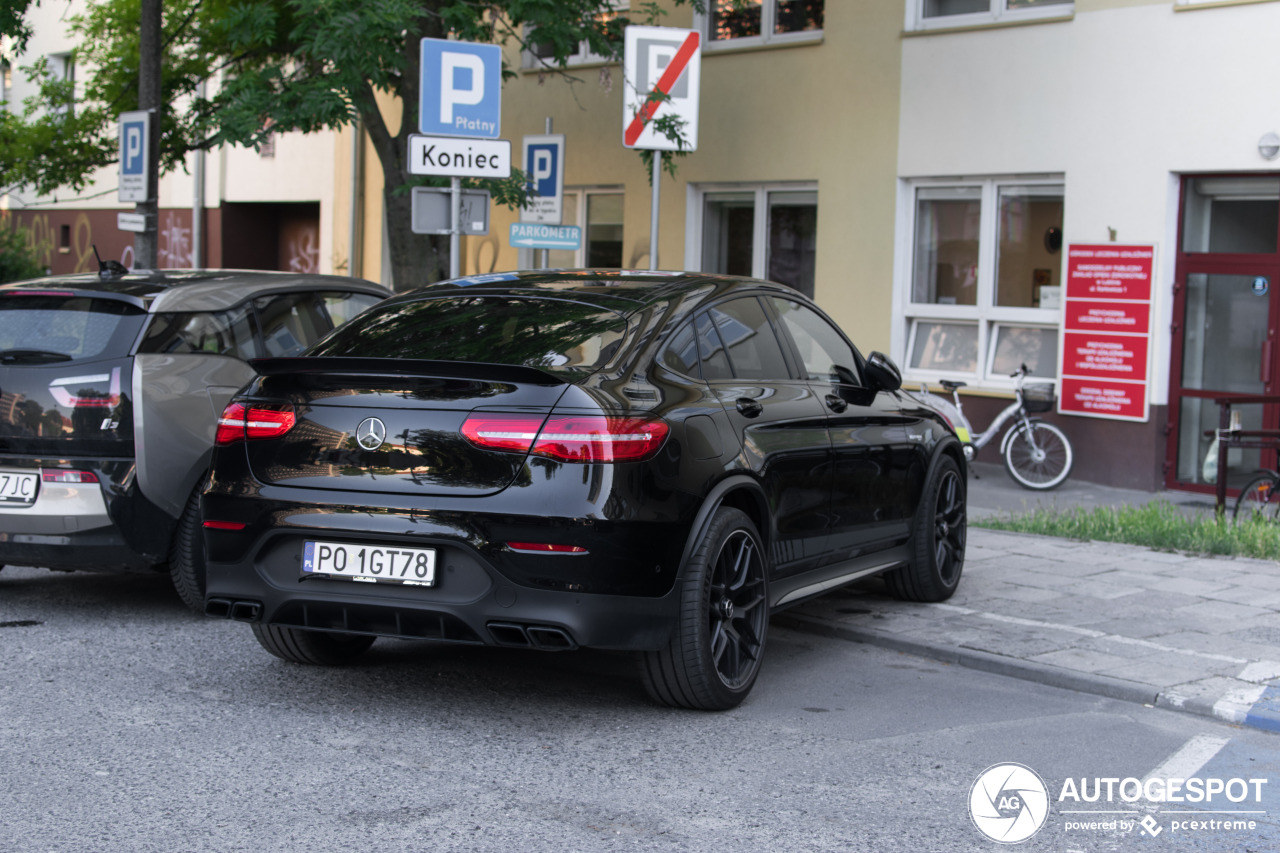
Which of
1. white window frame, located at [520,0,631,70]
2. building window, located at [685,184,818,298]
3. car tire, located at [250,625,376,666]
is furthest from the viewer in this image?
white window frame, located at [520,0,631,70]

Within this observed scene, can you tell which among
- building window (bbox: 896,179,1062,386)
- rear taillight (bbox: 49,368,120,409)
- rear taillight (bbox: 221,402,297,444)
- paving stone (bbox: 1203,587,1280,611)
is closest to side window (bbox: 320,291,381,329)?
rear taillight (bbox: 49,368,120,409)

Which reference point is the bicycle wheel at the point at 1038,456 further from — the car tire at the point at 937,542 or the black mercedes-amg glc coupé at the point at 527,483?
the black mercedes-amg glc coupé at the point at 527,483

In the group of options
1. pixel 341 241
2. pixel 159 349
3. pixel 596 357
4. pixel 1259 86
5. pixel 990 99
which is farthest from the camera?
pixel 341 241

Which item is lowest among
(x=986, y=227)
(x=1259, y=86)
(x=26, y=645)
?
(x=26, y=645)

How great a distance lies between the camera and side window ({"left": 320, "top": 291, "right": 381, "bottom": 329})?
312 inches

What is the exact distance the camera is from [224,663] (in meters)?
5.99

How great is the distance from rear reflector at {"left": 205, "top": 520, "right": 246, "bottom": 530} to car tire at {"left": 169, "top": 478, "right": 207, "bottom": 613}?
1.43 meters

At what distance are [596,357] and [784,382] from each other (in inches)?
50.6

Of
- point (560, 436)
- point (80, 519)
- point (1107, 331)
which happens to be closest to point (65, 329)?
point (80, 519)

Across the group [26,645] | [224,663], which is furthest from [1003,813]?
[26,645]

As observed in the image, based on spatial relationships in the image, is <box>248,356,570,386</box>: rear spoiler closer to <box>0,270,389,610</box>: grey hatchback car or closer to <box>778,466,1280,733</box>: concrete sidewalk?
<box>0,270,389,610</box>: grey hatchback car

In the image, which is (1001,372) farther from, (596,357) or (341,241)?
(341,241)

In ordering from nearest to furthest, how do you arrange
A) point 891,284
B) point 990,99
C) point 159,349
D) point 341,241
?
point 159,349 → point 990,99 → point 891,284 → point 341,241

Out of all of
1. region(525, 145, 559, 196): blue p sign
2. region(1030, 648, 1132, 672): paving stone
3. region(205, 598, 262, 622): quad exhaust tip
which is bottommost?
region(1030, 648, 1132, 672): paving stone
